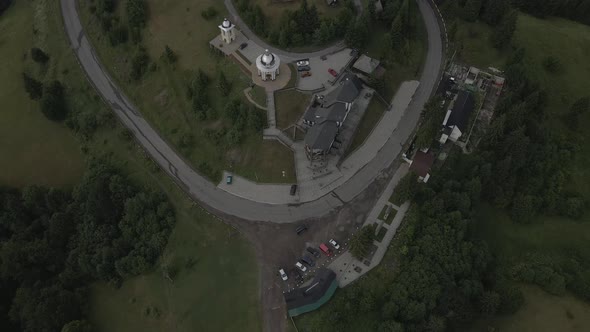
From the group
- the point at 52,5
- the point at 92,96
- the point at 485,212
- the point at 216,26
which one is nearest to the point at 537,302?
the point at 485,212

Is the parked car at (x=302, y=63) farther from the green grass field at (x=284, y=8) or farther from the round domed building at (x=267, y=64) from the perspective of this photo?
the green grass field at (x=284, y=8)

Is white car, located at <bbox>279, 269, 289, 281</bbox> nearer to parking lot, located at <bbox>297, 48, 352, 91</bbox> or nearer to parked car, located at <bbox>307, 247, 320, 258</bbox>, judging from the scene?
parked car, located at <bbox>307, 247, 320, 258</bbox>

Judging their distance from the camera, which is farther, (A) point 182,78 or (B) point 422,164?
(A) point 182,78

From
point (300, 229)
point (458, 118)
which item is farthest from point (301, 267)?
point (458, 118)

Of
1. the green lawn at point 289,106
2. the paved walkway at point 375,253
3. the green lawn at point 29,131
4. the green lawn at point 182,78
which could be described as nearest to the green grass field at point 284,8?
the green lawn at point 182,78

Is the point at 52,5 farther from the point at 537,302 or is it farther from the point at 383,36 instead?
the point at 537,302

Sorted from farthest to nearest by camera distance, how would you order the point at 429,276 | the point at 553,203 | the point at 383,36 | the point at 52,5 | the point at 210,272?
the point at 52,5 → the point at 383,36 → the point at 553,203 → the point at 210,272 → the point at 429,276

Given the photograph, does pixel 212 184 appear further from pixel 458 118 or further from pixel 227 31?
pixel 458 118
